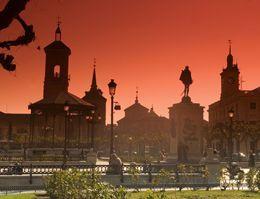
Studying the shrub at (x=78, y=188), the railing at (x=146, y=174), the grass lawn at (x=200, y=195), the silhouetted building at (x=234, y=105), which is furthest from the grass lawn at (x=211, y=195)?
the silhouetted building at (x=234, y=105)

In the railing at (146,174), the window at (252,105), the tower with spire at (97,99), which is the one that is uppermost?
the tower with spire at (97,99)

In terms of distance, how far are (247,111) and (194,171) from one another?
54784 millimetres

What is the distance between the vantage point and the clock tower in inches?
3423

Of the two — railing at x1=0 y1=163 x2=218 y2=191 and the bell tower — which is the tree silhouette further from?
the bell tower

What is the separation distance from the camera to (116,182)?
22.9 m

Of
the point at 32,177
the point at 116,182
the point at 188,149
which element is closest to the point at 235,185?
the point at 116,182

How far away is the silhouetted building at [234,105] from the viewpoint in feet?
240

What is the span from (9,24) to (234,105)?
256 feet

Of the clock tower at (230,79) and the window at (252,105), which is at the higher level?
the clock tower at (230,79)

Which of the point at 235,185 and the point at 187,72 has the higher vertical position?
the point at 187,72

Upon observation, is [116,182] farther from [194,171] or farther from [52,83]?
[52,83]

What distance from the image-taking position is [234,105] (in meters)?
80.0

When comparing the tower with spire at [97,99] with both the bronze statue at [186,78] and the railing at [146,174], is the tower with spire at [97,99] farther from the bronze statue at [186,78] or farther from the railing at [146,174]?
the railing at [146,174]

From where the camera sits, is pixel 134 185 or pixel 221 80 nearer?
pixel 134 185
